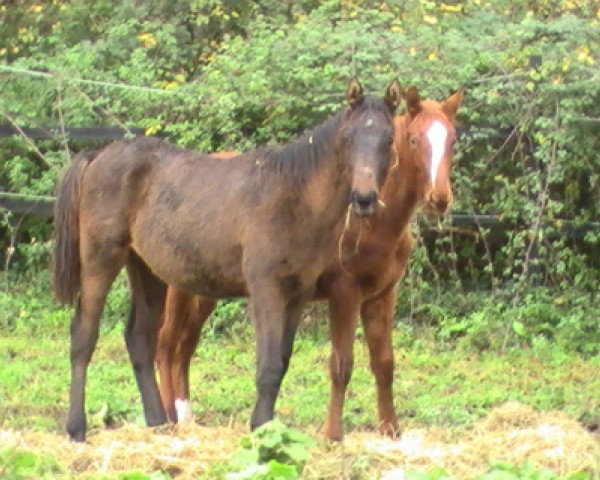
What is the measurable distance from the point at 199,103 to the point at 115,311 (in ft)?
6.11

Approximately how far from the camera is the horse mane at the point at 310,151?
21.4ft

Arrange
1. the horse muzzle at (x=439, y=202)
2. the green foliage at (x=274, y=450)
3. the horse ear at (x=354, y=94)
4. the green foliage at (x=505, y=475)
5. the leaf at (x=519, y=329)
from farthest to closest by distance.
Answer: the leaf at (x=519, y=329), the horse muzzle at (x=439, y=202), the horse ear at (x=354, y=94), the green foliage at (x=274, y=450), the green foliage at (x=505, y=475)

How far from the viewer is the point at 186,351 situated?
7.87 metres

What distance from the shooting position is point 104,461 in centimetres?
615

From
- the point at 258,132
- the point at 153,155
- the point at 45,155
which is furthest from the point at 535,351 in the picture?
the point at 45,155

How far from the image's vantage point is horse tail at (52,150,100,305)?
7.32 metres

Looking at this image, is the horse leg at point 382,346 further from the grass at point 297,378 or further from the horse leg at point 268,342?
the horse leg at point 268,342

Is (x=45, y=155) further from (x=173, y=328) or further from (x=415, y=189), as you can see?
(x=415, y=189)

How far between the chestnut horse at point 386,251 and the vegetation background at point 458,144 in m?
2.04

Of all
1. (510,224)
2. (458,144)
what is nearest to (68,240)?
(458,144)

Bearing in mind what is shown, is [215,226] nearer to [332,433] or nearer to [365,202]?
[365,202]

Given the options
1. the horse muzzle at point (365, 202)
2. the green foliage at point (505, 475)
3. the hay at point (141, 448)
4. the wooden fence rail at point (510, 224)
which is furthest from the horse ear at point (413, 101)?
the wooden fence rail at point (510, 224)

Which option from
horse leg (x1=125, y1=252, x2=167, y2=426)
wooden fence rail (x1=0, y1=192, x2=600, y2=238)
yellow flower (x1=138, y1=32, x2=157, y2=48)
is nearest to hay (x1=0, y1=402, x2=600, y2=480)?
horse leg (x1=125, y1=252, x2=167, y2=426)

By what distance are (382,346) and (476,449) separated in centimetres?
96
